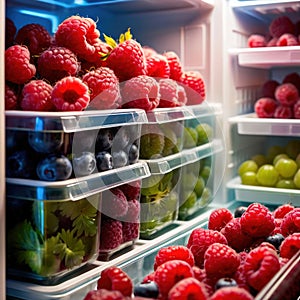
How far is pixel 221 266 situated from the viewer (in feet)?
3.14

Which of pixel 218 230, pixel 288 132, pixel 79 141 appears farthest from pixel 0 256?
pixel 288 132

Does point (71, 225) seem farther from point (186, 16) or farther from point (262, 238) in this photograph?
point (186, 16)

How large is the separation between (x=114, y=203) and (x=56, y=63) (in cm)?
32

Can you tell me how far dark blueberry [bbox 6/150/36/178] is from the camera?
3.26 feet

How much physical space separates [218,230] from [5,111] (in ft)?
1.81

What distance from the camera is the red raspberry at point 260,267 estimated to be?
913mm

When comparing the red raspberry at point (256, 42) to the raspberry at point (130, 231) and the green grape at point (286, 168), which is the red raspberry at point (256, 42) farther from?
the raspberry at point (130, 231)

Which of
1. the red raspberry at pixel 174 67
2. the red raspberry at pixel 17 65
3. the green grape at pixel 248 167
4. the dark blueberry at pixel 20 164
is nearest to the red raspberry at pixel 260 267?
the dark blueberry at pixel 20 164

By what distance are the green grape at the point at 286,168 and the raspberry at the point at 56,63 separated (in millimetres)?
816

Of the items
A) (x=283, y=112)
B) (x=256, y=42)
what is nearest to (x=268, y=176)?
(x=283, y=112)

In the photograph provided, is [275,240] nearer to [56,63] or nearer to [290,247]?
[290,247]

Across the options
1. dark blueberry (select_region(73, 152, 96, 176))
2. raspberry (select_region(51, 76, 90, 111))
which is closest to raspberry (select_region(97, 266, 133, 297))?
dark blueberry (select_region(73, 152, 96, 176))

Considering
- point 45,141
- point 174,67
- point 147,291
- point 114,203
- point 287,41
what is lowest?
point 147,291

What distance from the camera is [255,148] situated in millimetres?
1976
